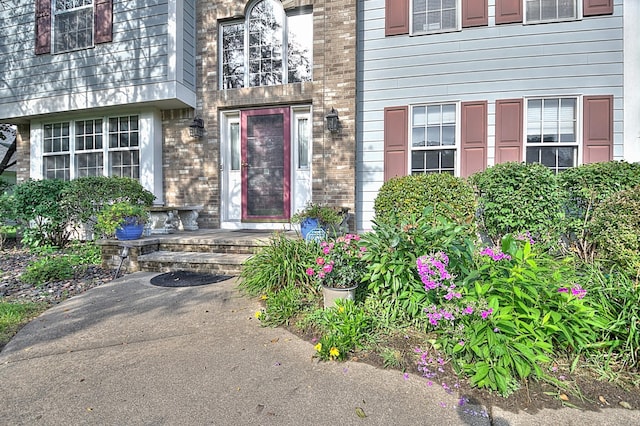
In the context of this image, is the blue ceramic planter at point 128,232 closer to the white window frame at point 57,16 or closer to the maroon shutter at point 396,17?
the white window frame at point 57,16

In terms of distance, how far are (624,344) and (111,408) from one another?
2992mm

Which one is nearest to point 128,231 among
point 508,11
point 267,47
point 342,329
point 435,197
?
point 342,329

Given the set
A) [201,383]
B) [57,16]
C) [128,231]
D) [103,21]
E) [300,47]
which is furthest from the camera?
[57,16]

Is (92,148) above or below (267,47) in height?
below

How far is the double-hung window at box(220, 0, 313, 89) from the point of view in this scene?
5.93 metres

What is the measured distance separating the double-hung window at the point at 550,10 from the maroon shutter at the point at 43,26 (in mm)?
9190

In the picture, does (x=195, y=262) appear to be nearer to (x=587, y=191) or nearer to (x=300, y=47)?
(x=300, y=47)

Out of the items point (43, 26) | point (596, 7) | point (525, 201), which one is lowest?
point (525, 201)

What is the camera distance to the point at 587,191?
161 inches

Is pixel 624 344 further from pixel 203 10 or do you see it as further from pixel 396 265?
pixel 203 10

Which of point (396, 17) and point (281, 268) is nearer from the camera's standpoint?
point (281, 268)

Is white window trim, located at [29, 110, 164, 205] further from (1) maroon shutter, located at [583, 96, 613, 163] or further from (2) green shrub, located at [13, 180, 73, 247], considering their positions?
(1) maroon shutter, located at [583, 96, 613, 163]

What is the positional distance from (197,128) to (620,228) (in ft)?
21.2

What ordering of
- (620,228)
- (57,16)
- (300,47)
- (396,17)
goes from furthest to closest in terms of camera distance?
(57,16) < (300,47) < (396,17) < (620,228)
